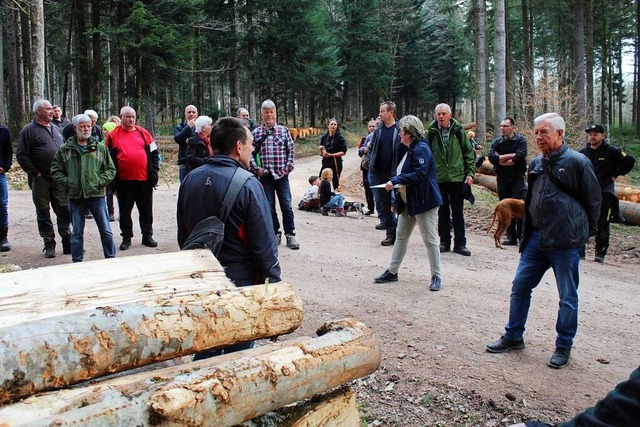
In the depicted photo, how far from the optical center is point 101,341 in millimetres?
2473

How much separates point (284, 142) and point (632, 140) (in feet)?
116

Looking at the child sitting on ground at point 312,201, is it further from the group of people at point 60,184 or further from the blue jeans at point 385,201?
the group of people at point 60,184

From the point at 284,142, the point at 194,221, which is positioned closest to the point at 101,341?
the point at 194,221

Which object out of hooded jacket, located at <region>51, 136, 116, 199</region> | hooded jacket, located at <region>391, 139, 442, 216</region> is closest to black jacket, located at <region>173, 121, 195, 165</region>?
hooded jacket, located at <region>51, 136, 116, 199</region>

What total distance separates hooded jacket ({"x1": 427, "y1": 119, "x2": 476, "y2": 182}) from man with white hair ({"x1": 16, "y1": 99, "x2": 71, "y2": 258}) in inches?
237

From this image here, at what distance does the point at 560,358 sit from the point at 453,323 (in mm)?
1254

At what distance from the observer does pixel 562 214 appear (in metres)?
4.84

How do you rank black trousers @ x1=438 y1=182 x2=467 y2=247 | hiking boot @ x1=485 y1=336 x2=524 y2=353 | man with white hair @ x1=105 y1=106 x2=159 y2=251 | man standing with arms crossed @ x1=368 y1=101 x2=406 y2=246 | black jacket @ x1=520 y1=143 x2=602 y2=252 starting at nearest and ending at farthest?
black jacket @ x1=520 y1=143 x2=602 y2=252 < hiking boot @ x1=485 y1=336 x2=524 y2=353 < man with white hair @ x1=105 y1=106 x2=159 y2=251 < black trousers @ x1=438 y1=182 x2=467 y2=247 < man standing with arms crossed @ x1=368 y1=101 x2=406 y2=246

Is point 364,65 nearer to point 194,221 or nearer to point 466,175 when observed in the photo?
point 466,175

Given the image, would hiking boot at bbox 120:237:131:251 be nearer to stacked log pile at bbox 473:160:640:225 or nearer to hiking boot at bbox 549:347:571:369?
hiking boot at bbox 549:347:571:369

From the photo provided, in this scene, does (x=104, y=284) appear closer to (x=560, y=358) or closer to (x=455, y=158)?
(x=560, y=358)

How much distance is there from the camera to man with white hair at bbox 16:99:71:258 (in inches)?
330

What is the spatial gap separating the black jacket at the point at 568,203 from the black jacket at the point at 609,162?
499 centimetres

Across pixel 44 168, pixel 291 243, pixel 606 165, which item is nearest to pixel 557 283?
pixel 291 243
